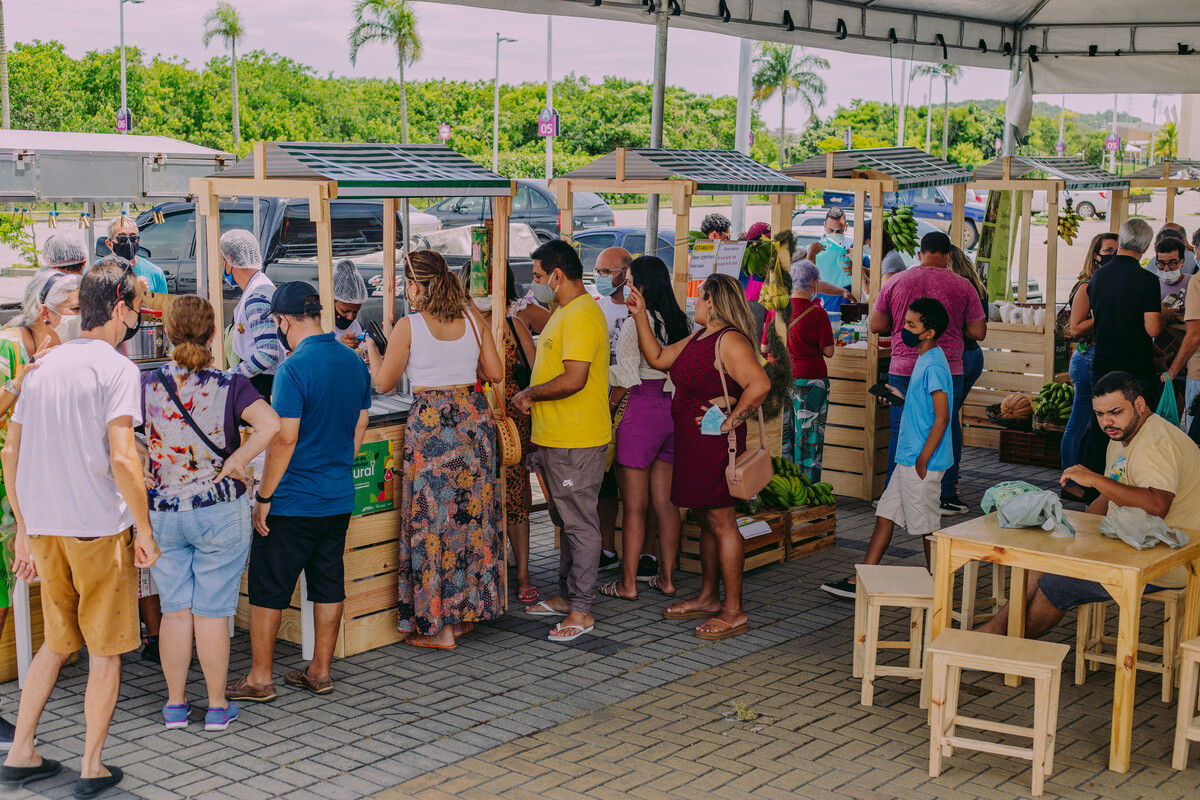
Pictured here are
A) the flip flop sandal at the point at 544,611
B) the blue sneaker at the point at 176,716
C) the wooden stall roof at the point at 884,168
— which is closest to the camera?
the blue sneaker at the point at 176,716

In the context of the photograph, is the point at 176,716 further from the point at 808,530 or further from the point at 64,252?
the point at 808,530

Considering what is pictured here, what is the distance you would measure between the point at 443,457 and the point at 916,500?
2386mm

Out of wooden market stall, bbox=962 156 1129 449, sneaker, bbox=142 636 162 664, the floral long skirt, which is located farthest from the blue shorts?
wooden market stall, bbox=962 156 1129 449

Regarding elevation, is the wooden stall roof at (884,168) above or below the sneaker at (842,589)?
above

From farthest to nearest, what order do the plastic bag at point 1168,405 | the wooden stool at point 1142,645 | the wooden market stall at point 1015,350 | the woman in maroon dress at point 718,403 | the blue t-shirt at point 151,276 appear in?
the wooden market stall at point 1015,350 < the blue t-shirt at point 151,276 < the plastic bag at point 1168,405 < the woman in maroon dress at point 718,403 < the wooden stool at point 1142,645

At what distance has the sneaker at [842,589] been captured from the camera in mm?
6526

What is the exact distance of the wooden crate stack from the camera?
5531mm

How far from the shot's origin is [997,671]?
4.41 metres

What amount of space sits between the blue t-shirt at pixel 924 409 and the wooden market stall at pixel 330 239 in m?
2.09

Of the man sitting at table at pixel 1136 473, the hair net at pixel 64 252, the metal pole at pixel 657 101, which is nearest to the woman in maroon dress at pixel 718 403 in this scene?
the man sitting at table at pixel 1136 473

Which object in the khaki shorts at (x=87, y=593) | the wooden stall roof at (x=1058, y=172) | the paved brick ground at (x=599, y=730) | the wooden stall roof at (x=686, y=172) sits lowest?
the paved brick ground at (x=599, y=730)

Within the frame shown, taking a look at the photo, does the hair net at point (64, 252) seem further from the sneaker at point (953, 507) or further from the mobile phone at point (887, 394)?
the sneaker at point (953, 507)

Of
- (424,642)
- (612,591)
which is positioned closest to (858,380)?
(612,591)

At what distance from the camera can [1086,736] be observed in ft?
15.8
